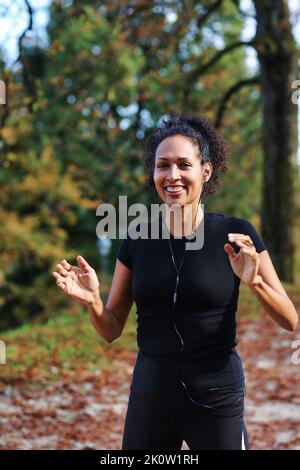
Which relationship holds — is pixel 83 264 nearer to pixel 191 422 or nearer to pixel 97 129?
pixel 191 422

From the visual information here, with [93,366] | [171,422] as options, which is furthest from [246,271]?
[93,366]

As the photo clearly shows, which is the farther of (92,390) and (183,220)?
(92,390)

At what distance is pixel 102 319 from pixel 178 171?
731 millimetres

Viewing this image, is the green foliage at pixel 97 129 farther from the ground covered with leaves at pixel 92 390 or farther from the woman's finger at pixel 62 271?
the woman's finger at pixel 62 271

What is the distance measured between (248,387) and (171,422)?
4376mm

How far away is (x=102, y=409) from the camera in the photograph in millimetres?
5723

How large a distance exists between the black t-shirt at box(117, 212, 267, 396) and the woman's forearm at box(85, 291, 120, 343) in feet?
0.61

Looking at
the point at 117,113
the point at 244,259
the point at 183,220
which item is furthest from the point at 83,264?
the point at 117,113

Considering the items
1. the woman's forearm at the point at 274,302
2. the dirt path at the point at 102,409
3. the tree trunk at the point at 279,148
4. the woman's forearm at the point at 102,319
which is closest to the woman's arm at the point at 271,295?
the woman's forearm at the point at 274,302

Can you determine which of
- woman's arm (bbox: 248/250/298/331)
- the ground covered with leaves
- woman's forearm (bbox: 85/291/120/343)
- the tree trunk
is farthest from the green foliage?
woman's arm (bbox: 248/250/298/331)

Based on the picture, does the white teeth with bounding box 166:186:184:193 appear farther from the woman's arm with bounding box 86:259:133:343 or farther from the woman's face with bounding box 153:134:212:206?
the woman's arm with bounding box 86:259:133:343

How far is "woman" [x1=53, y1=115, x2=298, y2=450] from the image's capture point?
222 cm

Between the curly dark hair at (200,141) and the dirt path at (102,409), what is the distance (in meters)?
2.98

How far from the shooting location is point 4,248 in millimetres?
17656
